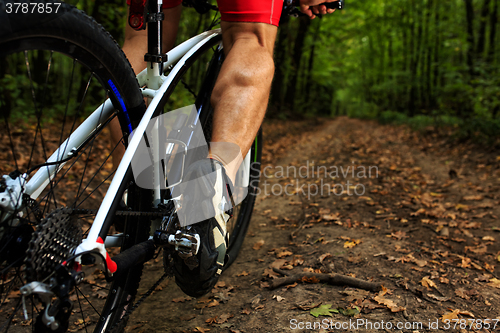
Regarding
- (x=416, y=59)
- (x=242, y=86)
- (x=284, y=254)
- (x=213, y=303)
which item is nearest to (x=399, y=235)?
(x=284, y=254)

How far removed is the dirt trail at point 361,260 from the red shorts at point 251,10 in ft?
4.47

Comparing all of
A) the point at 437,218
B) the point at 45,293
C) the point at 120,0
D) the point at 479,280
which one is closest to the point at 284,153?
the point at 437,218

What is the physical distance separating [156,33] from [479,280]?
7.33ft

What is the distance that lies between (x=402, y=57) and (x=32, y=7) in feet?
82.0

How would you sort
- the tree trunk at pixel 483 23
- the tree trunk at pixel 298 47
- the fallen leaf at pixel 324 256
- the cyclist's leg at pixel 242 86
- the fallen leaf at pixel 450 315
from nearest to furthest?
the cyclist's leg at pixel 242 86, the fallen leaf at pixel 450 315, the fallen leaf at pixel 324 256, the tree trunk at pixel 483 23, the tree trunk at pixel 298 47

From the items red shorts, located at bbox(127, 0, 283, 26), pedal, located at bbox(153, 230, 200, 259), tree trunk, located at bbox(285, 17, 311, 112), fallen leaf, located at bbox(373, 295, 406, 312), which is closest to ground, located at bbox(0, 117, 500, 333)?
fallen leaf, located at bbox(373, 295, 406, 312)

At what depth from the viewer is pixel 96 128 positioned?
124cm

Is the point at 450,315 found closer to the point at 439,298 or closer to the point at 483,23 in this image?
the point at 439,298

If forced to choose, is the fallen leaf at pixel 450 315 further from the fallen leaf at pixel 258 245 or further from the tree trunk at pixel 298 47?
the tree trunk at pixel 298 47

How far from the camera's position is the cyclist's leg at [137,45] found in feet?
5.08

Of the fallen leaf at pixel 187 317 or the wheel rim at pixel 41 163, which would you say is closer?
the wheel rim at pixel 41 163

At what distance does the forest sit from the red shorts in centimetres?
36

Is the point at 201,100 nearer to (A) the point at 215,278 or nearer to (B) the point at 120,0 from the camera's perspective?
(A) the point at 215,278

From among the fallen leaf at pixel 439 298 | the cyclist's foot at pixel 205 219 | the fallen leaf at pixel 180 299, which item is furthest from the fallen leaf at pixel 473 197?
the cyclist's foot at pixel 205 219
